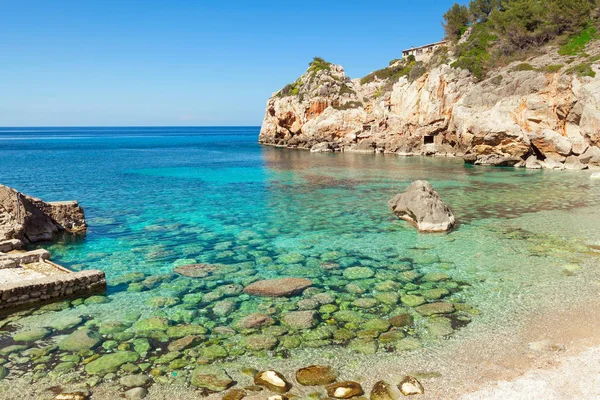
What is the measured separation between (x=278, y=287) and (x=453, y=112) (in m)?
47.1

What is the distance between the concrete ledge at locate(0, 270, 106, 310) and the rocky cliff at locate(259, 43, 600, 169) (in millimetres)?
42717

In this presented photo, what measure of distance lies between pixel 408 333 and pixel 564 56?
5209 centimetres

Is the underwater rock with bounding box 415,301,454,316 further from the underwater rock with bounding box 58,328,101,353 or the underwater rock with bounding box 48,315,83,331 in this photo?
the underwater rock with bounding box 48,315,83,331

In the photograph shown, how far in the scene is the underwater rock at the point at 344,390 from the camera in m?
7.61

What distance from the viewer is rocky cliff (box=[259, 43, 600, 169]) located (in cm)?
4328

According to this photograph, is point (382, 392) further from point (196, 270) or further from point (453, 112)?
point (453, 112)

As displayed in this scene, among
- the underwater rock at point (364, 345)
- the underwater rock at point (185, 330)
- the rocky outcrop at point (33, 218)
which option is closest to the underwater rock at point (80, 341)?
the underwater rock at point (185, 330)

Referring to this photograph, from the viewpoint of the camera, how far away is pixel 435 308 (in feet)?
36.8

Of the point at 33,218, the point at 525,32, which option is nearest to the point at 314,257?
the point at 33,218

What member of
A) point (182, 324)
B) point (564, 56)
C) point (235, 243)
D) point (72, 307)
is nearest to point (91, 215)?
point (235, 243)

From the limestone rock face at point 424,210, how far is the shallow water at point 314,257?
24.8 inches

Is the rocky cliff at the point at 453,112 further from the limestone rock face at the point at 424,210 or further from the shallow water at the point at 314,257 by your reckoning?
the limestone rock face at the point at 424,210

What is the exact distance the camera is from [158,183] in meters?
37.9

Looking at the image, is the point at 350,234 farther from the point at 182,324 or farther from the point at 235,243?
the point at 182,324
